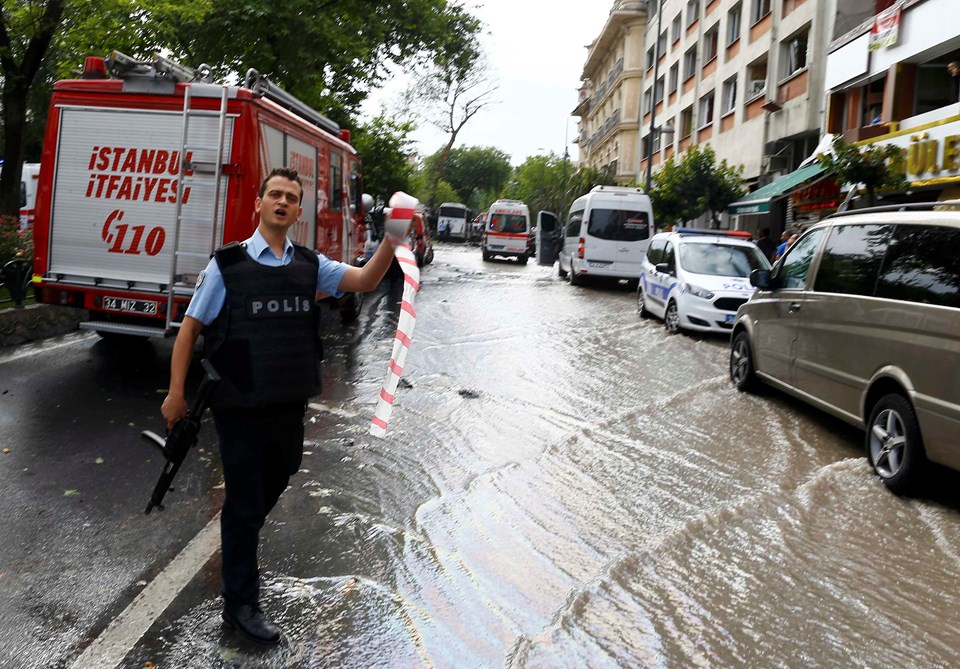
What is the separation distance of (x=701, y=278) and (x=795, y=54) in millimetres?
15681

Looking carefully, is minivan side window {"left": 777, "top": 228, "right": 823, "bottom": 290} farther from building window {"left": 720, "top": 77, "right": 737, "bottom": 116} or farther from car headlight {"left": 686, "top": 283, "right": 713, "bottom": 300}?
building window {"left": 720, "top": 77, "right": 737, "bottom": 116}

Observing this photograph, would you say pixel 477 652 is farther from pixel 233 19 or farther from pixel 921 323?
pixel 233 19

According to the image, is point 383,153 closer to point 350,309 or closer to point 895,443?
point 350,309

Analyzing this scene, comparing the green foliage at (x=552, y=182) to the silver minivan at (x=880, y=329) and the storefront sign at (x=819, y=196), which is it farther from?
the silver minivan at (x=880, y=329)

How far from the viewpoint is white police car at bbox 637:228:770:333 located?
13.6m

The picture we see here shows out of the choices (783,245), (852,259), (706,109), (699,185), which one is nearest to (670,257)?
(783,245)

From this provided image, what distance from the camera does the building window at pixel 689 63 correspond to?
39406mm

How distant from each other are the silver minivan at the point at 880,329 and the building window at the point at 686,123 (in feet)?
108

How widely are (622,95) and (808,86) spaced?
104 ft

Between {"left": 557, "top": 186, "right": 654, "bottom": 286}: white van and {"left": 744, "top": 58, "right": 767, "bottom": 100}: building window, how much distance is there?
26.9 feet

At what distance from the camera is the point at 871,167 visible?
1714 cm

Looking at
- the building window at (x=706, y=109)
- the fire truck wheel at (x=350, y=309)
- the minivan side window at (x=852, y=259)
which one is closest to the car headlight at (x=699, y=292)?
the fire truck wheel at (x=350, y=309)

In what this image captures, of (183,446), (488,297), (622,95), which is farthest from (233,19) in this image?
(622,95)

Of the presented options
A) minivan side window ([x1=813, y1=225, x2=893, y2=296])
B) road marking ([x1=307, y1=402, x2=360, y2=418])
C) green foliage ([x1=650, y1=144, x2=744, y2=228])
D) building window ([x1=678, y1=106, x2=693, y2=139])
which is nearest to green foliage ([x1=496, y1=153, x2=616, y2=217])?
building window ([x1=678, y1=106, x2=693, y2=139])
